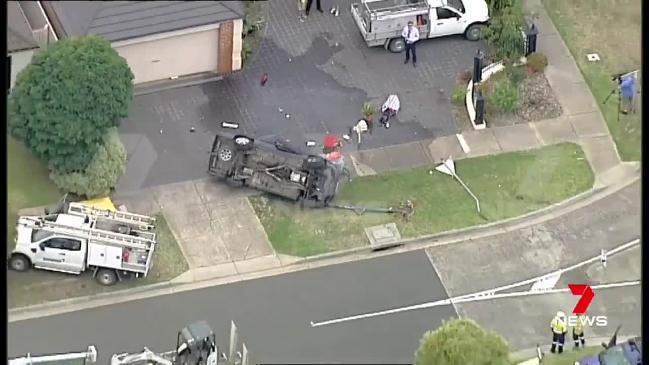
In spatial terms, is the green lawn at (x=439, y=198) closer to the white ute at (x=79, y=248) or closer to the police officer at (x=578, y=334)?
the white ute at (x=79, y=248)

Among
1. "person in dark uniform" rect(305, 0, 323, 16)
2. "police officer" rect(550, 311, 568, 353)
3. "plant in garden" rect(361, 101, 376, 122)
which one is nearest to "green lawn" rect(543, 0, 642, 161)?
"plant in garden" rect(361, 101, 376, 122)

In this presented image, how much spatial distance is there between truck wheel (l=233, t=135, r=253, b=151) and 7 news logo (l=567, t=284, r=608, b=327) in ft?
28.3

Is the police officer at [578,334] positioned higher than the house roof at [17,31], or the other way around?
the house roof at [17,31]

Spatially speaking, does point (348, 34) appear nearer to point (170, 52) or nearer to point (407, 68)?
point (407, 68)

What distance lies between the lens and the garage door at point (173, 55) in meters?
45.3

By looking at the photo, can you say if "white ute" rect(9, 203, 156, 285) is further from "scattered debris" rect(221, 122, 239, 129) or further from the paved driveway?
"scattered debris" rect(221, 122, 239, 129)

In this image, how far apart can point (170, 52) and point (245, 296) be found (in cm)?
804

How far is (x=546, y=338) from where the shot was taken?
40.1 metres

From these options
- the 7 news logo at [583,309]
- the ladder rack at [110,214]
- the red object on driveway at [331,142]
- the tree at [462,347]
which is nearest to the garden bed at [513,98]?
the red object on driveway at [331,142]

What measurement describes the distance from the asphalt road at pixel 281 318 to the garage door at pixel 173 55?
Result: 296 inches

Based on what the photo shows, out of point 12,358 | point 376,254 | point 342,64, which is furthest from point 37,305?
point 342,64

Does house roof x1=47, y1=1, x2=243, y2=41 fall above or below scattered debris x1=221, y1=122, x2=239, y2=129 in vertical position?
above

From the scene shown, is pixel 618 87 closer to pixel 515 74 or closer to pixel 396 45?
pixel 515 74

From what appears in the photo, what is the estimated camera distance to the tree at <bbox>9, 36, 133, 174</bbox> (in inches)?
1620
